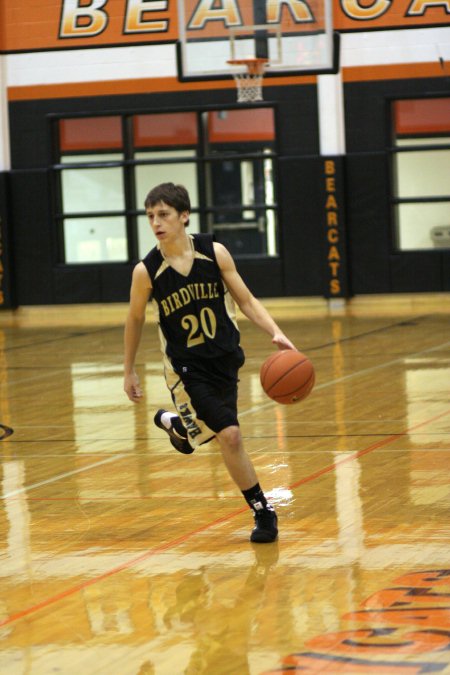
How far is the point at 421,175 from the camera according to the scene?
20312mm

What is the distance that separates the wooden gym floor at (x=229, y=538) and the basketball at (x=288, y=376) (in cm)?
65

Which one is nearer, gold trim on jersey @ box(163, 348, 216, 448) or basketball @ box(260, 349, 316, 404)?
gold trim on jersey @ box(163, 348, 216, 448)

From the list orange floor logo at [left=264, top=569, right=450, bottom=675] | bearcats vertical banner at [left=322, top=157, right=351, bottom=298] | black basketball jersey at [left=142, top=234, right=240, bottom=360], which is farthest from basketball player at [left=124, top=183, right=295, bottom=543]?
bearcats vertical banner at [left=322, top=157, right=351, bottom=298]

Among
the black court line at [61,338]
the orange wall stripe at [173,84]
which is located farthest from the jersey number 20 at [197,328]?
the orange wall stripe at [173,84]

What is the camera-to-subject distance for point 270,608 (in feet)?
15.4

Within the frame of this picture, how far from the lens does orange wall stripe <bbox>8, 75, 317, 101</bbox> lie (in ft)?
67.3

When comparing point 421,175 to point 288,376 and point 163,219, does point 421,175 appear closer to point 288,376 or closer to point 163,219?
point 288,376

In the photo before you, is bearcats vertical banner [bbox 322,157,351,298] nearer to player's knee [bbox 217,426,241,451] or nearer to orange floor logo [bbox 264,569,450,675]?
player's knee [bbox 217,426,241,451]

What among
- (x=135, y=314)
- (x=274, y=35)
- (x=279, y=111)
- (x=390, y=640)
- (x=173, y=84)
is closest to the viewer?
(x=390, y=640)

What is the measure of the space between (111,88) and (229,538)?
52.2 ft

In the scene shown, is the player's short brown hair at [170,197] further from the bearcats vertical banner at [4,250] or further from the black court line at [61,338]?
the bearcats vertical banner at [4,250]

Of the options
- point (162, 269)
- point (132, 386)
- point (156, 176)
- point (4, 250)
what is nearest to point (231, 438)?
point (132, 386)

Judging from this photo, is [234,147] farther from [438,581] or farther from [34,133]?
[438,581]

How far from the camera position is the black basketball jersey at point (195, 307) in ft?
19.2
